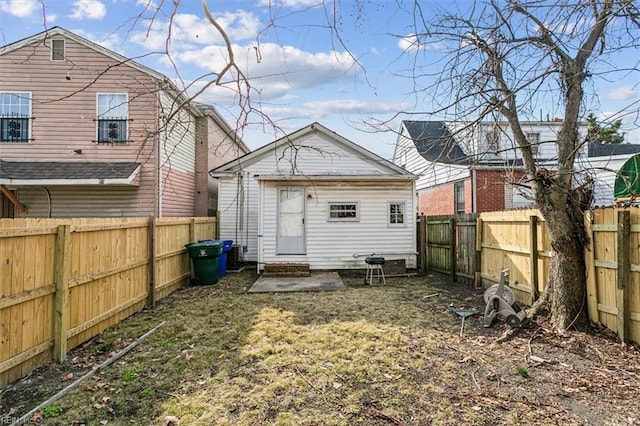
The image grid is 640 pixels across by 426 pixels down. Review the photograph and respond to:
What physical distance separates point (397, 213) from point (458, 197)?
642cm

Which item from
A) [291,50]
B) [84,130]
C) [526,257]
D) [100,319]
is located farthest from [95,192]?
[526,257]

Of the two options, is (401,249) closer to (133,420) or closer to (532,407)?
(532,407)

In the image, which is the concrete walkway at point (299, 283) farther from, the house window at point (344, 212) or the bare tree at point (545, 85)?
the bare tree at point (545, 85)

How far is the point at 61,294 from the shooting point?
4234mm

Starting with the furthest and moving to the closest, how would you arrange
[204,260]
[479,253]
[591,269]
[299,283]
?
[299,283]
[204,260]
[479,253]
[591,269]

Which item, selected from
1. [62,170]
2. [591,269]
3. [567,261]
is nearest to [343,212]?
[567,261]

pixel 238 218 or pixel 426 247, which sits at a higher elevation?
pixel 238 218

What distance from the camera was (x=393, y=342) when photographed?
4.93m

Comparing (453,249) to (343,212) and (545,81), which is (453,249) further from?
(545,81)

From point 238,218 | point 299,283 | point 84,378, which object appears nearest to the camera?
point 84,378

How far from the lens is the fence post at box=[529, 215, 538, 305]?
6215mm

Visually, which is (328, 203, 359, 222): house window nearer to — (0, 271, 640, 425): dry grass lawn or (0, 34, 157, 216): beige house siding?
(0, 271, 640, 425): dry grass lawn

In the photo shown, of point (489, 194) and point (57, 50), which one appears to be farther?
point (489, 194)

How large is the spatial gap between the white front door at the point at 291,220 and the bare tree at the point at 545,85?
6626 millimetres
